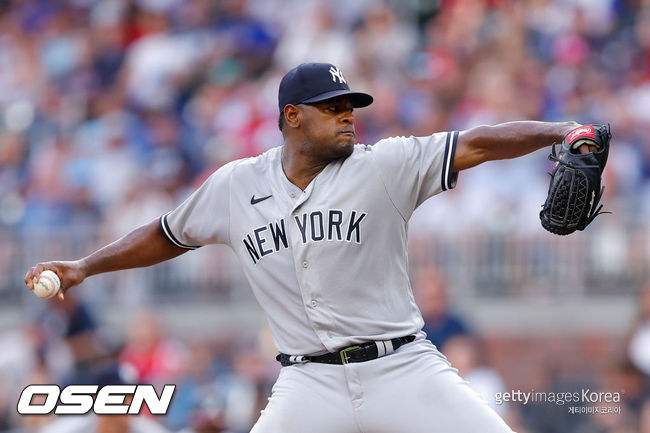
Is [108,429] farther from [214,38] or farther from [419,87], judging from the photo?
[214,38]

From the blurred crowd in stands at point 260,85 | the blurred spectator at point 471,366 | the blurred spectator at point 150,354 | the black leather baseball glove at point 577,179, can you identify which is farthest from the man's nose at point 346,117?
the blurred spectator at point 150,354

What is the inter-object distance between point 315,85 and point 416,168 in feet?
1.82

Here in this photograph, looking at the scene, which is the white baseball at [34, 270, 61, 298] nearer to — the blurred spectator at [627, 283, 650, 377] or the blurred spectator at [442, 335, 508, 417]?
the blurred spectator at [442, 335, 508, 417]

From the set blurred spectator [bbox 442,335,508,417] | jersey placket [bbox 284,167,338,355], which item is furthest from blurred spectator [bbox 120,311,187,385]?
jersey placket [bbox 284,167,338,355]

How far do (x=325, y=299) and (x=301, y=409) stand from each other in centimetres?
46

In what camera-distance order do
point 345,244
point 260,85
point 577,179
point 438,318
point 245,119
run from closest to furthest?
1. point 577,179
2. point 345,244
3. point 438,318
4. point 245,119
5. point 260,85

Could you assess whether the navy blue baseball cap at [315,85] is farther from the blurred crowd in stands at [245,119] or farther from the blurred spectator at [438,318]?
the blurred spectator at [438,318]

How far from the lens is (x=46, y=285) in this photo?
4.69 m

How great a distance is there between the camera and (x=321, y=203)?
4.61m

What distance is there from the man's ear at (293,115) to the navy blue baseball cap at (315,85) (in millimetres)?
27

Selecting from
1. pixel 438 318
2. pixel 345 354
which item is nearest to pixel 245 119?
pixel 438 318

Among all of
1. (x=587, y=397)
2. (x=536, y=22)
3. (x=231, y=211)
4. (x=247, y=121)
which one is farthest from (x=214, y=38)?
(x=231, y=211)

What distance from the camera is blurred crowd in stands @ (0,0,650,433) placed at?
7.74 m

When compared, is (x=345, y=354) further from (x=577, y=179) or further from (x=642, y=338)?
(x=642, y=338)
